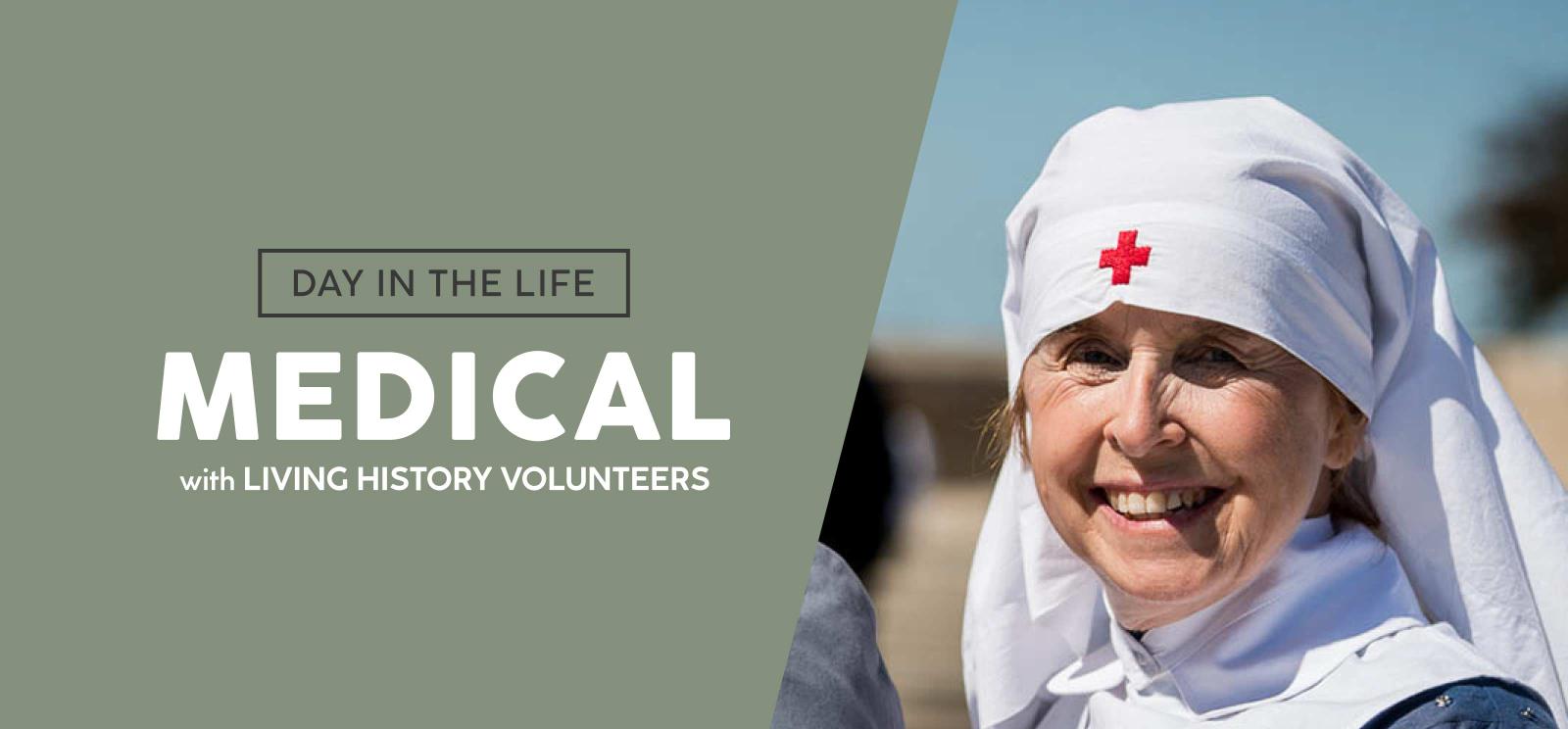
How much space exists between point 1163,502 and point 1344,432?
310mm

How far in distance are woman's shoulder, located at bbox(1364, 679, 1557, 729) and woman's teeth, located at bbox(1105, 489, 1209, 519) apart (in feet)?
1.29

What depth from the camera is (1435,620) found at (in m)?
3.19

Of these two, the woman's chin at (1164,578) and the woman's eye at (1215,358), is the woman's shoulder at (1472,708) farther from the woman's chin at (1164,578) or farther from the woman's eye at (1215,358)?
the woman's eye at (1215,358)

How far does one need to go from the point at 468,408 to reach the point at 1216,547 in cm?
277

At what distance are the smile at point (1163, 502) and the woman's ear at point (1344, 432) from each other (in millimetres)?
224

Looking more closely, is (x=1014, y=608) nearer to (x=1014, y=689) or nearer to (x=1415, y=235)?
(x=1014, y=689)

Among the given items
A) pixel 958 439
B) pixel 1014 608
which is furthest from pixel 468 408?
pixel 958 439

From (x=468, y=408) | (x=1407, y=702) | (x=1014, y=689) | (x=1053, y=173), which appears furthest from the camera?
(x=468, y=408)

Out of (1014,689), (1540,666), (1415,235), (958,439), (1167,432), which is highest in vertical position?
(1415,235)

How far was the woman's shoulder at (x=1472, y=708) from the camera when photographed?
275cm

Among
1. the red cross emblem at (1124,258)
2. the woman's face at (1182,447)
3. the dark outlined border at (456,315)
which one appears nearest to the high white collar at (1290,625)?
the woman's face at (1182,447)

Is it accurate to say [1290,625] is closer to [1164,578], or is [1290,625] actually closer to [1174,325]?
[1164,578]

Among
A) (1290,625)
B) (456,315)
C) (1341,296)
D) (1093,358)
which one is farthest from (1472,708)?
(456,315)

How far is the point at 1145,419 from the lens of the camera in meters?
2.97
